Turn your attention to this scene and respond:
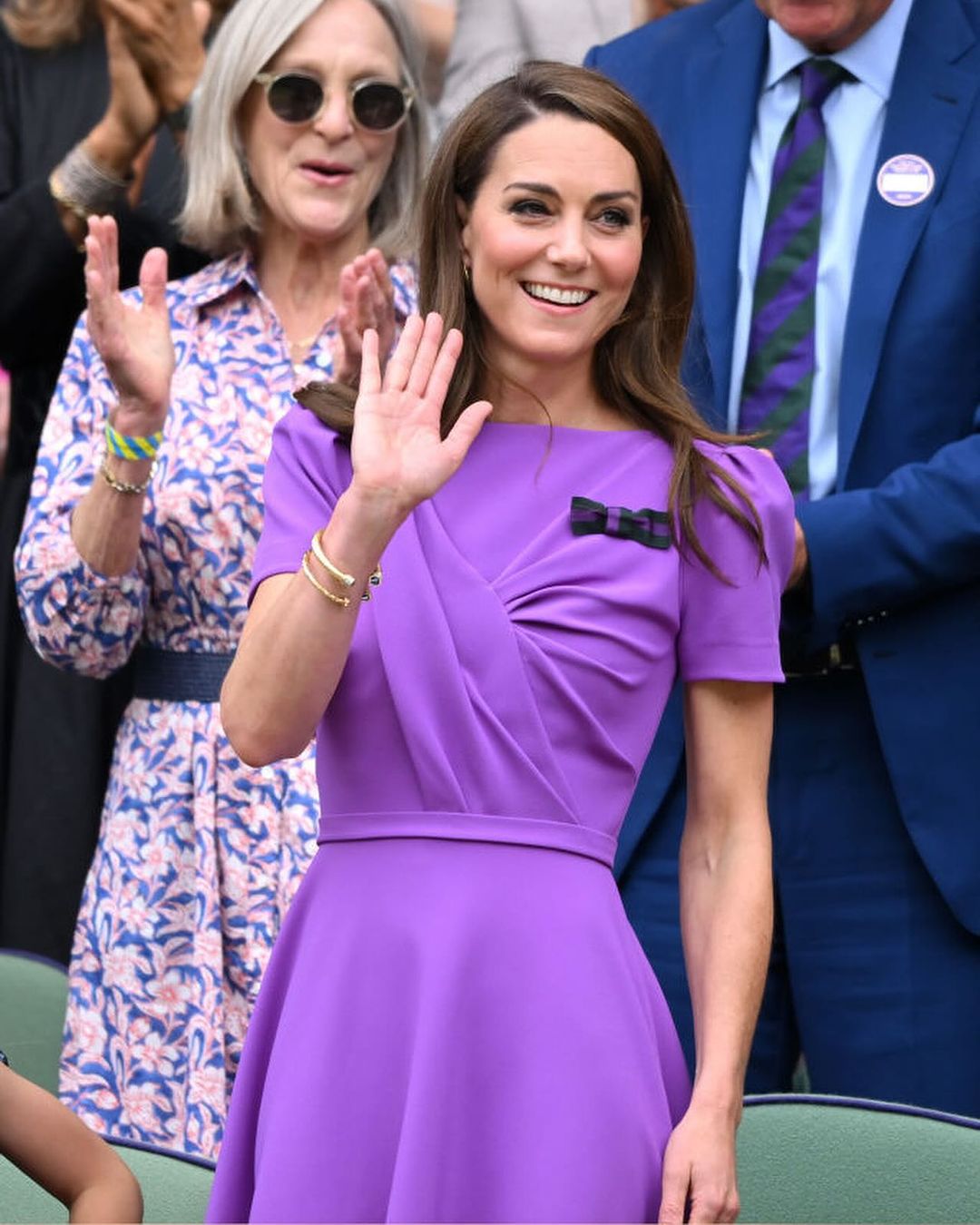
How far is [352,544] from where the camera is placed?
2500 mm

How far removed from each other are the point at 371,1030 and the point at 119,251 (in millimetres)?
2276

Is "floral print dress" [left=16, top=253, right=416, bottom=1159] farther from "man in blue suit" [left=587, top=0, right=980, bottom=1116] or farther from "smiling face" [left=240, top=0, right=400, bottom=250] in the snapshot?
"man in blue suit" [left=587, top=0, right=980, bottom=1116]

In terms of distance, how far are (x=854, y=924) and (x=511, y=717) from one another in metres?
1.21

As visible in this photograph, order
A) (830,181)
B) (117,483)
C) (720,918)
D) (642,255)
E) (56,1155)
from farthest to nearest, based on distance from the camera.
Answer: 1. (830,181)
2. (117,483)
3. (642,255)
4. (720,918)
5. (56,1155)

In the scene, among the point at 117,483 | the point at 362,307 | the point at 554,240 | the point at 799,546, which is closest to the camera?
the point at 554,240

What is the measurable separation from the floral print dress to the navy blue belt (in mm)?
17

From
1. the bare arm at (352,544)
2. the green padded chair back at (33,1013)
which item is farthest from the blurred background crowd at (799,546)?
the bare arm at (352,544)

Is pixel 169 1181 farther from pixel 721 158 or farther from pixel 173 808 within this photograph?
Result: pixel 721 158

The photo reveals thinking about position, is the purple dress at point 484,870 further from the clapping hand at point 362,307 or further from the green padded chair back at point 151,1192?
the clapping hand at point 362,307

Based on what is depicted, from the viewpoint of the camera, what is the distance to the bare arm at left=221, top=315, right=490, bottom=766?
8.23 feet

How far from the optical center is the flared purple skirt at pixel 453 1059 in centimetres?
250

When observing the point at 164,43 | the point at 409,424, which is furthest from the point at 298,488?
the point at 164,43

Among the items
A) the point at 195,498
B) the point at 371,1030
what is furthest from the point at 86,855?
the point at 371,1030

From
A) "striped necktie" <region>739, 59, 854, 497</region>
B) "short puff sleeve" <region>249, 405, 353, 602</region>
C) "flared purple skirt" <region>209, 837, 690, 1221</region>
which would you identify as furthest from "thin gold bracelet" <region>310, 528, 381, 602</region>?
"striped necktie" <region>739, 59, 854, 497</region>
